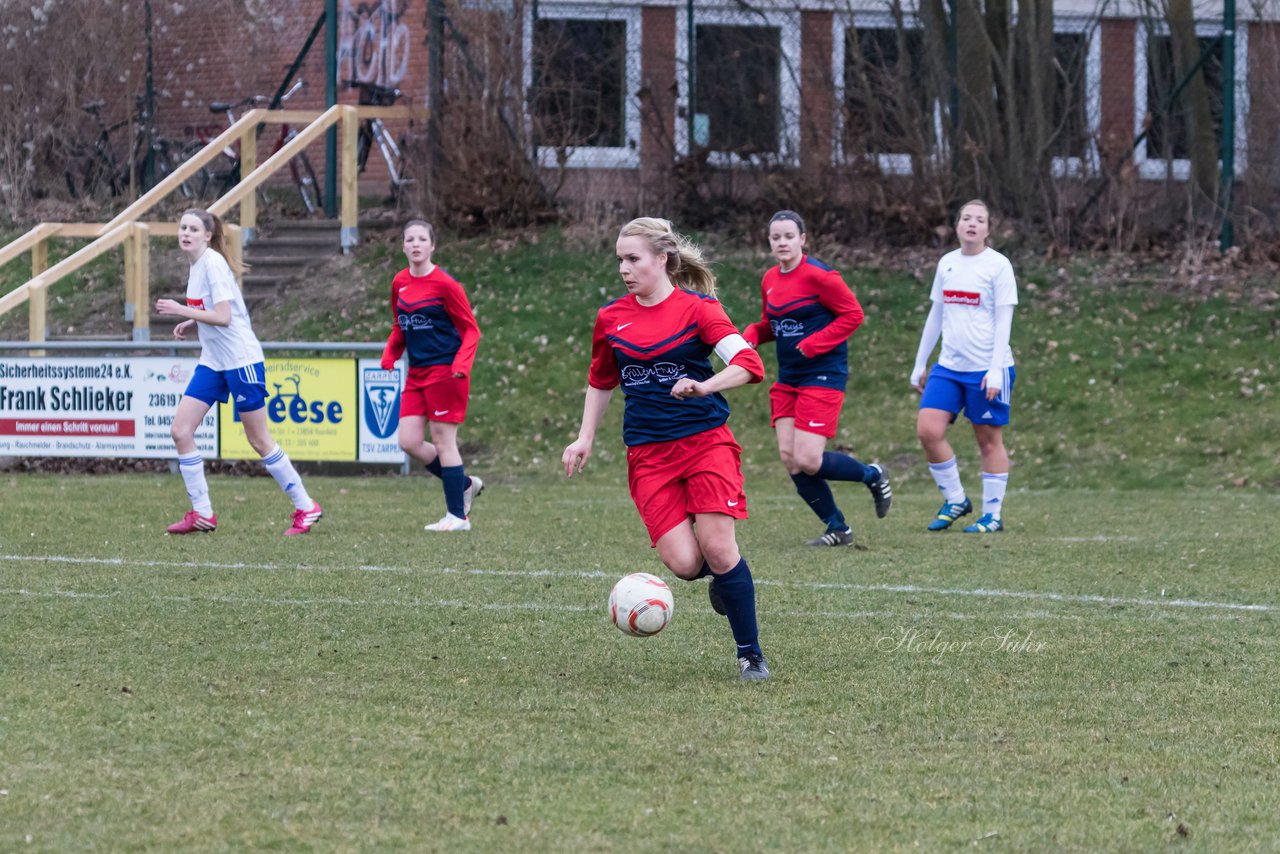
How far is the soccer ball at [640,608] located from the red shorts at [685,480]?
22cm

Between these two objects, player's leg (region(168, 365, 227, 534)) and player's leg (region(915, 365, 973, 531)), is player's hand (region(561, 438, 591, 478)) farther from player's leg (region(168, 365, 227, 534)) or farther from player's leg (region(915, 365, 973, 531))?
player's leg (region(915, 365, 973, 531))

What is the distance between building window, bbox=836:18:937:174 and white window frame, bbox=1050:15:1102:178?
155 cm

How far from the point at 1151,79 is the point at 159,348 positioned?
11.4 metres

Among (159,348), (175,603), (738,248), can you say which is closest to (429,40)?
(738,248)

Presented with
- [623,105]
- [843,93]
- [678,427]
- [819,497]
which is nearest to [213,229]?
[819,497]

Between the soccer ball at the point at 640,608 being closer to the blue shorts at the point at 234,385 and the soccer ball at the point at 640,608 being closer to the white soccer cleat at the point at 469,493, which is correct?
the blue shorts at the point at 234,385

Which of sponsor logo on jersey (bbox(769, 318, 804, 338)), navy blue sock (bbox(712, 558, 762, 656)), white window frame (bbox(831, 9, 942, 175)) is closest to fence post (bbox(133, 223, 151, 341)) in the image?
white window frame (bbox(831, 9, 942, 175))

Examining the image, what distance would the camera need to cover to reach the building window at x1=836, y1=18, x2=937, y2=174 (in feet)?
63.2

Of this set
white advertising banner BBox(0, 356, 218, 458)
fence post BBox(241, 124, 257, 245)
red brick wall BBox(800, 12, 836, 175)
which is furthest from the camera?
fence post BBox(241, 124, 257, 245)

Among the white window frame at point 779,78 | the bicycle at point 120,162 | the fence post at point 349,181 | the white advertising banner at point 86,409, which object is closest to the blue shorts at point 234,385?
the white advertising banner at point 86,409

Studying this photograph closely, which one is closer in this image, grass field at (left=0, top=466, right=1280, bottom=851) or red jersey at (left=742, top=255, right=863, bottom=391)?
grass field at (left=0, top=466, right=1280, bottom=851)

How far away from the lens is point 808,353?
31.2 feet

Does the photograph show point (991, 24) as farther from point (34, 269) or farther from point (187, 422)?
point (187, 422)

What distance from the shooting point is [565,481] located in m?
14.9
